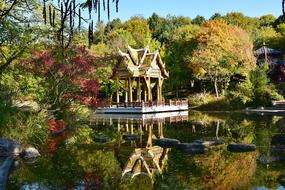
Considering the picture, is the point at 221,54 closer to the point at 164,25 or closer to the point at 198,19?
the point at 164,25

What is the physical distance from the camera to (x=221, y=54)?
38000 millimetres

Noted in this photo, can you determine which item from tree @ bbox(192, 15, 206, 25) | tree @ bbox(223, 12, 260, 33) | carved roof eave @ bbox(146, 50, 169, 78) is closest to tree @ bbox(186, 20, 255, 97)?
carved roof eave @ bbox(146, 50, 169, 78)

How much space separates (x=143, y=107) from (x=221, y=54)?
33.8 ft

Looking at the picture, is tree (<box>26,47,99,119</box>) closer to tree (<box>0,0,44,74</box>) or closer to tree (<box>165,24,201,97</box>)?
tree (<box>0,0,44,74</box>)

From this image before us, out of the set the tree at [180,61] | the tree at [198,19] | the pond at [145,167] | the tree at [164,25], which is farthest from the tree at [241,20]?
the pond at [145,167]

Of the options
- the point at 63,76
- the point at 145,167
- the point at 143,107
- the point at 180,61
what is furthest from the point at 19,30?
the point at 180,61

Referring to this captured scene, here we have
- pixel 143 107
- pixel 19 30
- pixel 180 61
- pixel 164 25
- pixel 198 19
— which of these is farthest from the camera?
pixel 198 19

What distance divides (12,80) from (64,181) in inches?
356

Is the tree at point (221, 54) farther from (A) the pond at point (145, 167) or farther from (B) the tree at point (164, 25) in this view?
(A) the pond at point (145, 167)

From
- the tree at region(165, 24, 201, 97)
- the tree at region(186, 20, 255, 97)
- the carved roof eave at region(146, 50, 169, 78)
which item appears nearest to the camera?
the carved roof eave at region(146, 50, 169, 78)

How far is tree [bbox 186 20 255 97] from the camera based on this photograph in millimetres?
38000

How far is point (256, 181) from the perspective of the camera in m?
8.12

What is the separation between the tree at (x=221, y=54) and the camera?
3800 centimetres

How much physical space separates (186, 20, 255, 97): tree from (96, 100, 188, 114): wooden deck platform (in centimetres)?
535
